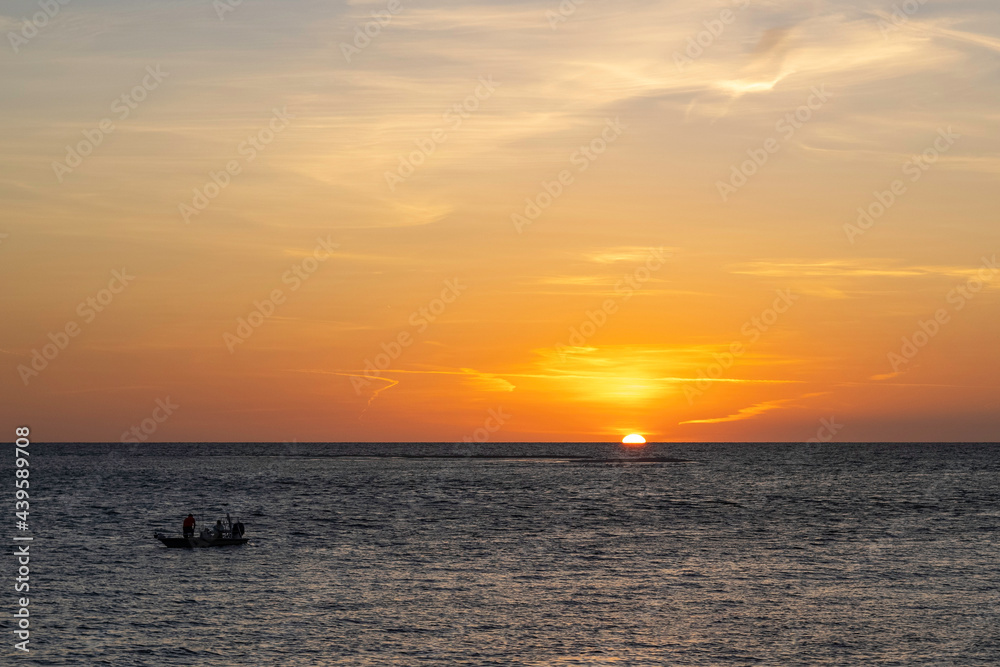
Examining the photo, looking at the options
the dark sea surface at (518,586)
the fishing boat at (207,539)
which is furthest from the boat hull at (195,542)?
the dark sea surface at (518,586)

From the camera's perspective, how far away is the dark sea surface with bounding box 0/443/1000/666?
39.3m

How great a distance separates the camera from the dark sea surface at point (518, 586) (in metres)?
39.3

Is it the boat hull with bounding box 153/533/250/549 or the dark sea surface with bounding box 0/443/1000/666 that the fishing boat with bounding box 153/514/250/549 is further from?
the dark sea surface with bounding box 0/443/1000/666

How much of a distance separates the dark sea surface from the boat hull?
1031 millimetres

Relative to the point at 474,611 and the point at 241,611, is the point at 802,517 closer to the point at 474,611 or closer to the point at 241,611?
the point at 474,611

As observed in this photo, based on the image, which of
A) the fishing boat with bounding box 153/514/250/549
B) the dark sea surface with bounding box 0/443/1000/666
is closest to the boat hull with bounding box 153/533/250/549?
the fishing boat with bounding box 153/514/250/549

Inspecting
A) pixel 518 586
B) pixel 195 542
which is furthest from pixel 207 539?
pixel 518 586

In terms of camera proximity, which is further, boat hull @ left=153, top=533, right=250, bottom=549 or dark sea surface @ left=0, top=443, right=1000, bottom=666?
boat hull @ left=153, top=533, right=250, bottom=549

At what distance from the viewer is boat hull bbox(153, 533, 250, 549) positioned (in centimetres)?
6781

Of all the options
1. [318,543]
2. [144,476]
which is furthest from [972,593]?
[144,476]

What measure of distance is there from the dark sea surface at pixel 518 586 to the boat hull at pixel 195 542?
40.6 inches

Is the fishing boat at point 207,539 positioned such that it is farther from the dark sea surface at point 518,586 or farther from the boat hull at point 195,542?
the dark sea surface at point 518,586

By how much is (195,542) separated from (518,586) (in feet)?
90.1

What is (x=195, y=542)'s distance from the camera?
→ 6800 cm
